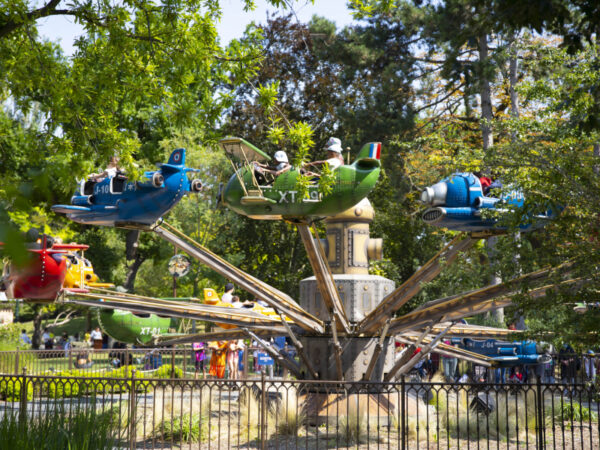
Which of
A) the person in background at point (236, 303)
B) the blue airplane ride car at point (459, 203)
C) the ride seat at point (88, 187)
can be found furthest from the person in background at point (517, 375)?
the ride seat at point (88, 187)

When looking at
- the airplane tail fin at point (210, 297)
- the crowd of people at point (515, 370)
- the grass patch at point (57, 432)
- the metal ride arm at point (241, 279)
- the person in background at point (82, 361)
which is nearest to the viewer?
the grass patch at point (57, 432)

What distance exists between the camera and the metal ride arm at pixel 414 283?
9.85m

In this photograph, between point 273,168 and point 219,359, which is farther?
point 219,359

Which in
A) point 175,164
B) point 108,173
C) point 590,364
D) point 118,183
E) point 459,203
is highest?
point 175,164

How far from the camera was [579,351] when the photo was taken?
23.0 feet

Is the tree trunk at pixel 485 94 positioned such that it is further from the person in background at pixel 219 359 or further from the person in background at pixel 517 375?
the person in background at pixel 219 359

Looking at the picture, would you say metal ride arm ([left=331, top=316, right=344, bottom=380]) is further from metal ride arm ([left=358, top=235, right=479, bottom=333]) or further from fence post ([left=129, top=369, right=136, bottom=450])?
fence post ([left=129, top=369, right=136, bottom=450])

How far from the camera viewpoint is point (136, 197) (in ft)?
34.4

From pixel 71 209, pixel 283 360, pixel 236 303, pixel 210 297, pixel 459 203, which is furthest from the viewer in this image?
pixel 210 297

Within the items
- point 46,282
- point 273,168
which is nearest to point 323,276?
point 273,168

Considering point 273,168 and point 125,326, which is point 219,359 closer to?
point 125,326

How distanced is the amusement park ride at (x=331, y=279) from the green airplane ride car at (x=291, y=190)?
15 millimetres

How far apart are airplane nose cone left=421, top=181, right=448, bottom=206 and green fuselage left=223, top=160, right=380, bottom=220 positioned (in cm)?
98

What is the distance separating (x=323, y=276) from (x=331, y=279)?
11.3 inches
